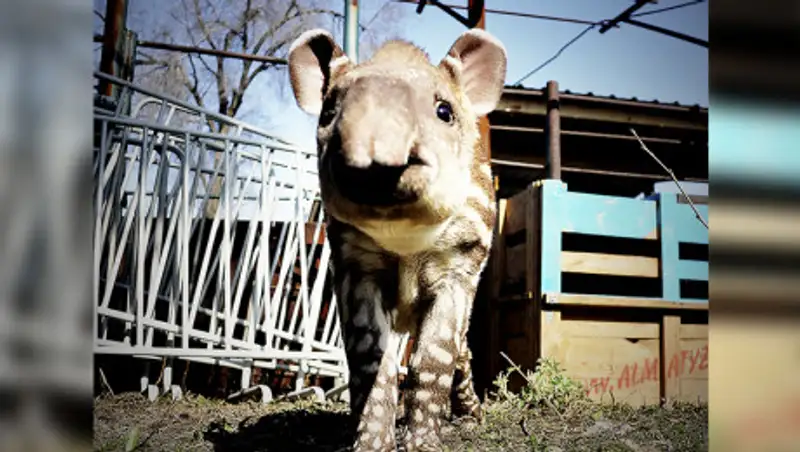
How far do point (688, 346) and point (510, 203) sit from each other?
1.49 metres

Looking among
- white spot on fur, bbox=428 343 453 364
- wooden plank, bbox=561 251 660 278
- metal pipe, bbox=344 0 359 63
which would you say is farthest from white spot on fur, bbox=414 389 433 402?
metal pipe, bbox=344 0 359 63

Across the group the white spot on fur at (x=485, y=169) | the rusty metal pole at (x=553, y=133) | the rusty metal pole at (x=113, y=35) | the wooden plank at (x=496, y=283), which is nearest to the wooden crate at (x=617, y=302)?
the wooden plank at (x=496, y=283)

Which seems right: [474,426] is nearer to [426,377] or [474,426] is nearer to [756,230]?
[426,377]

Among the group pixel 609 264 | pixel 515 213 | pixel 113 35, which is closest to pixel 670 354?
pixel 609 264

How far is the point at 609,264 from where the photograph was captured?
4.00m

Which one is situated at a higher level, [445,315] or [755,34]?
[755,34]

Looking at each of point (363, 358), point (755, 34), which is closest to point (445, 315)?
point (363, 358)

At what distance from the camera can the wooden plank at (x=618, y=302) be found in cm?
380

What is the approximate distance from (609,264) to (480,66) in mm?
2171

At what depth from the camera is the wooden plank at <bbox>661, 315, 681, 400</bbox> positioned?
3836 mm

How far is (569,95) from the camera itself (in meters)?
5.33

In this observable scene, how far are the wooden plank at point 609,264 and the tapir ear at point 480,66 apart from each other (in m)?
1.91

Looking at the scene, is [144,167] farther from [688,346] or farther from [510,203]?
[688,346]

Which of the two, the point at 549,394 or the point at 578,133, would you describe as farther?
the point at 578,133
